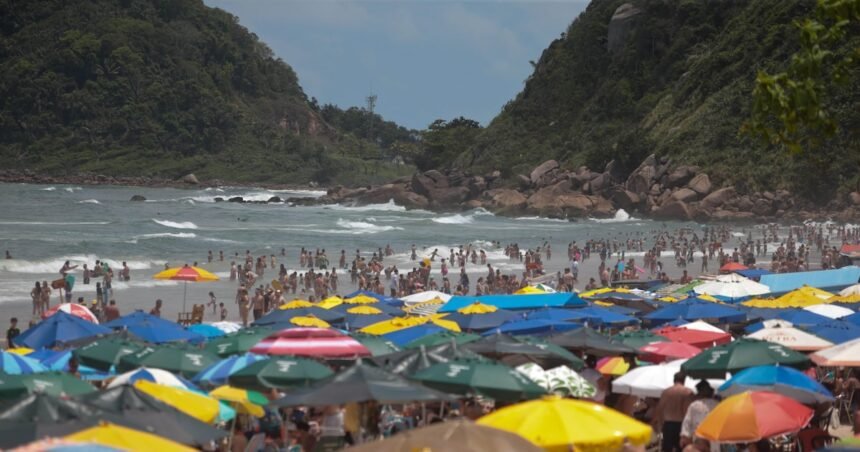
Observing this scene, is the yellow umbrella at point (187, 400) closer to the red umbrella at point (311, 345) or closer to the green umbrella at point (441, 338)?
the red umbrella at point (311, 345)

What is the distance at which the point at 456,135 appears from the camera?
121 m

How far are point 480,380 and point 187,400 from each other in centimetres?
243

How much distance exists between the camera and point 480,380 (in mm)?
9508

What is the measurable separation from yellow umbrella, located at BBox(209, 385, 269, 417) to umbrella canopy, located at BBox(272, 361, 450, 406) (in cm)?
155

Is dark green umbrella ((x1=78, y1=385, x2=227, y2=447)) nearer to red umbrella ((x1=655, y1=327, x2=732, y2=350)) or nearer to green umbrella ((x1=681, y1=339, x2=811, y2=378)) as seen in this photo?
green umbrella ((x1=681, y1=339, x2=811, y2=378))

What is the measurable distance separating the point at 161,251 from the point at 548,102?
65.9 meters

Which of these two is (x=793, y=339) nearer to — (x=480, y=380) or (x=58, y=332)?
(x=480, y=380)

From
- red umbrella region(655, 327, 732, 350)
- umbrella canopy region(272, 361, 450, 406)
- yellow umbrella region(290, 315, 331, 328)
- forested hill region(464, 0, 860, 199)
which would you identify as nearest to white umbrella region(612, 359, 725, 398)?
umbrella canopy region(272, 361, 450, 406)

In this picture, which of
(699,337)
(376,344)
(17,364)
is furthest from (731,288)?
(17,364)

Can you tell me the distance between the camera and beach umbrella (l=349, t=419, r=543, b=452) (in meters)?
6.01

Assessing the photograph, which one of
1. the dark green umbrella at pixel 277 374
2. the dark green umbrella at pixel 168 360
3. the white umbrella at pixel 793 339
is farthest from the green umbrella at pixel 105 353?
the white umbrella at pixel 793 339

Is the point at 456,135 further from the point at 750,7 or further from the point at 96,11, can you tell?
the point at 96,11

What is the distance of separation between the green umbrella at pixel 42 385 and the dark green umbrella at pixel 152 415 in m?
1.60

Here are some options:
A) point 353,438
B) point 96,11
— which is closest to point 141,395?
Answer: point 353,438
